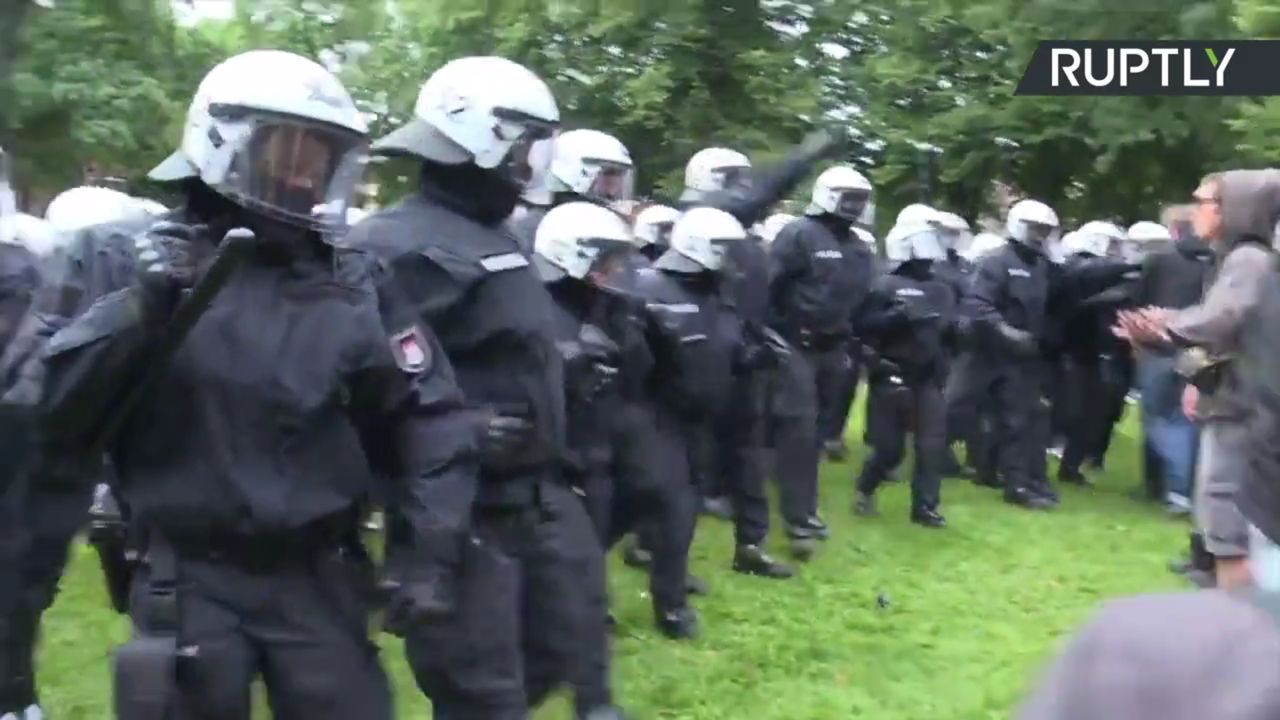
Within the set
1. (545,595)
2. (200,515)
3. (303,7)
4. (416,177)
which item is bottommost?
(303,7)

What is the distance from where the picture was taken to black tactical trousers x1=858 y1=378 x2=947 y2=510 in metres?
10.4

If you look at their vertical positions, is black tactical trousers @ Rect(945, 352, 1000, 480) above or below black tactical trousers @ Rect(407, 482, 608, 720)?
below

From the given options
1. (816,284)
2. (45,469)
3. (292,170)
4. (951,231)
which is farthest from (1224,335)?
(951,231)

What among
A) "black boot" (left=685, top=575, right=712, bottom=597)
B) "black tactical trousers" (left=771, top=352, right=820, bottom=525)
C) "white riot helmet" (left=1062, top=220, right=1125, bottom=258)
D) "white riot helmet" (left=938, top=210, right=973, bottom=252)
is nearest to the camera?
"black boot" (left=685, top=575, right=712, bottom=597)

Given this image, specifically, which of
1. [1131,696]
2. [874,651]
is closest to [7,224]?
[874,651]

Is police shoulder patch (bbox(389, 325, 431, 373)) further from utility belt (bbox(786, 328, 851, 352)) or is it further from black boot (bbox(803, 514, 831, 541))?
utility belt (bbox(786, 328, 851, 352))

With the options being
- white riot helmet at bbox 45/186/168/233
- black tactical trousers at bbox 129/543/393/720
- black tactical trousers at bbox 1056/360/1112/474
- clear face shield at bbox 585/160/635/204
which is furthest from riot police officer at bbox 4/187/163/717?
black tactical trousers at bbox 1056/360/1112/474

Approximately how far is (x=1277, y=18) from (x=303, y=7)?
12903 mm

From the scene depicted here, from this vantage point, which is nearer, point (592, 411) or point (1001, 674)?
point (592, 411)

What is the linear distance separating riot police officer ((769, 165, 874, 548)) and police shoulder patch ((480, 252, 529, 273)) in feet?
16.7

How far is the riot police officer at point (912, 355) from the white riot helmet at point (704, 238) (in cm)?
215

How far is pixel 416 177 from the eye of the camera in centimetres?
487

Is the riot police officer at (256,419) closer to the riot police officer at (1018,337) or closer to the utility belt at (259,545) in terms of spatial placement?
the utility belt at (259,545)

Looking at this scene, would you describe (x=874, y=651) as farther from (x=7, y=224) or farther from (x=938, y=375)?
(x=7, y=224)
